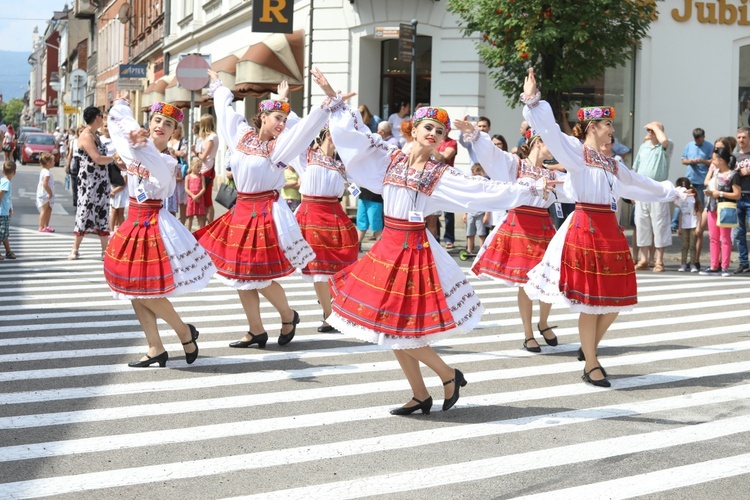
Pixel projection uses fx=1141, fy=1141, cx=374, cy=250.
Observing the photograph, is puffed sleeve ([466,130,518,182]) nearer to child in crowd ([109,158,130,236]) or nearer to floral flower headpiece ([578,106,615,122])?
floral flower headpiece ([578,106,615,122])

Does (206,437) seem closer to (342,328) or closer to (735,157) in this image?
(342,328)

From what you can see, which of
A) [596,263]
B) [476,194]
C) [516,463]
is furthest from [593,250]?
[516,463]

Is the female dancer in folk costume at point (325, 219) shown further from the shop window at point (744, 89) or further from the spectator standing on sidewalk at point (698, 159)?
the shop window at point (744, 89)

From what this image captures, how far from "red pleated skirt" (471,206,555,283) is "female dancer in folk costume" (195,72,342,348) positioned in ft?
5.66

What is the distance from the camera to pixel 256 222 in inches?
366

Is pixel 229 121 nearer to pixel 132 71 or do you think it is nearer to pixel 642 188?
pixel 642 188

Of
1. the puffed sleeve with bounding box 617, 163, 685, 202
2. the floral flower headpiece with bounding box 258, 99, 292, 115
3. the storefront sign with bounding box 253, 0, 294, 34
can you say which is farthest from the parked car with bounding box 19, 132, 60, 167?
the puffed sleeve with bounding box 617, 163, 685, 202

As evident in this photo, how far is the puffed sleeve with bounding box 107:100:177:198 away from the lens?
8320mm

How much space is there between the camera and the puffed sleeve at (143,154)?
8320 millimetres

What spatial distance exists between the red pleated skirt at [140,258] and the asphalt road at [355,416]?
65 centimetres

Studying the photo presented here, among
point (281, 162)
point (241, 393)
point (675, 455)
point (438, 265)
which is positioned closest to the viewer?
point (675, 455)

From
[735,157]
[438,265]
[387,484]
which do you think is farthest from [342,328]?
[735,157]

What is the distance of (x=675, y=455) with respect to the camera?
247 inches

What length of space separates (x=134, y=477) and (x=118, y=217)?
1230 cm
